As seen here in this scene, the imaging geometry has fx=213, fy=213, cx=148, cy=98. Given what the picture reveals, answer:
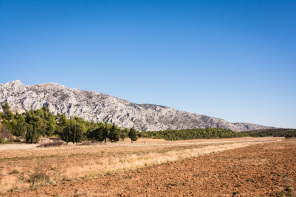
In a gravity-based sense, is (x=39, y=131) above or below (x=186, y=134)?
above

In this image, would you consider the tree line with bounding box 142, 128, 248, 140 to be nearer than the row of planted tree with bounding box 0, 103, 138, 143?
No

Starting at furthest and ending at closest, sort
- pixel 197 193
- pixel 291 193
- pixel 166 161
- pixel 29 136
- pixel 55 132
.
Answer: pixel 55 132 → pixel 29 136 → pixel 166 161 → pixel 197 193 → pixel 291 193

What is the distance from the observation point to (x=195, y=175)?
717 inches

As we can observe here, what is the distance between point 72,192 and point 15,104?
200 m

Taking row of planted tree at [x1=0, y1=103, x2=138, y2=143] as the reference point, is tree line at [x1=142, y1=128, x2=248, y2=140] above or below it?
below

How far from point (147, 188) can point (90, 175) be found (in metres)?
6.99

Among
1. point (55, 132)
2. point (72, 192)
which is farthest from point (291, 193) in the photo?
point (55, 132)

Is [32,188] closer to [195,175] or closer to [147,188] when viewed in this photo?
[147,188]

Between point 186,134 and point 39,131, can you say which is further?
point 186,134

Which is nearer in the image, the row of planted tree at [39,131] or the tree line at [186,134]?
the row of planted tree at [39,131]

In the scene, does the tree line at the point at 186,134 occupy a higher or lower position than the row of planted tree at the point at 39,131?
lower

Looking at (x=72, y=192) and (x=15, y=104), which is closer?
(x=72, y=192)

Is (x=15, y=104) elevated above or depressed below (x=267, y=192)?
above

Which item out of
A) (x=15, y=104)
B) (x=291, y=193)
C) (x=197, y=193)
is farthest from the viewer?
(x=15, y=104)
